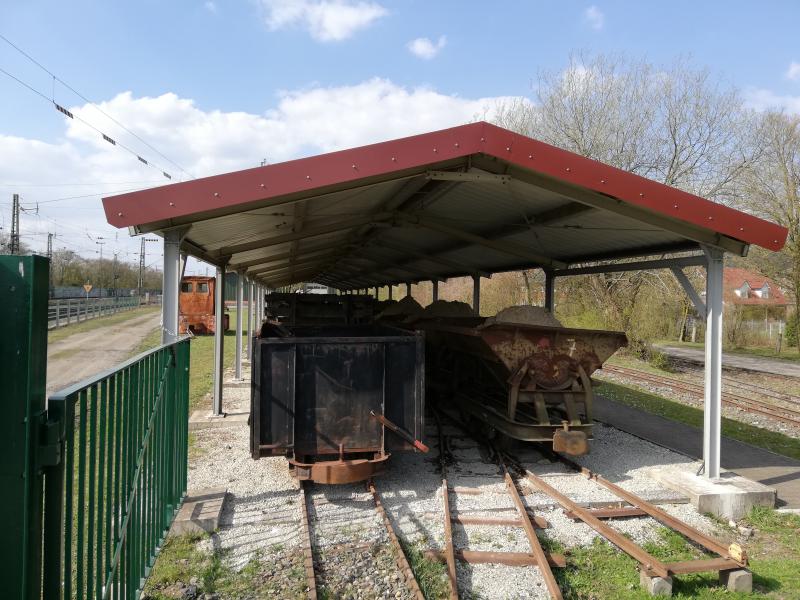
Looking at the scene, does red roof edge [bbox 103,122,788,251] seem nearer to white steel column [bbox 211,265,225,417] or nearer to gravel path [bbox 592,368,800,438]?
white steel column [bbox 211,265,225,417]

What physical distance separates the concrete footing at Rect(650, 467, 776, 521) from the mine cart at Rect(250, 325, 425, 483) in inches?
132

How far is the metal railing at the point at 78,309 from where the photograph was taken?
28663mm

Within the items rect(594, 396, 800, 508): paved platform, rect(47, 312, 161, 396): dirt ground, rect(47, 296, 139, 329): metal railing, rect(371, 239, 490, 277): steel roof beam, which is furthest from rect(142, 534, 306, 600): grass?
rect(47, 296, 139, 329): metal railing

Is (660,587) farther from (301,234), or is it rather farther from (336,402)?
(301,234)

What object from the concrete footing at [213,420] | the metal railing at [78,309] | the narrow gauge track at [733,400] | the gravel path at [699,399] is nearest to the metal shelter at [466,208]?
the concrete footing at [213,420]

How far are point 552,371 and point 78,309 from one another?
30.6 meters

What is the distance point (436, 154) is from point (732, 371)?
1932 cm

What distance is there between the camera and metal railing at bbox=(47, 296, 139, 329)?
28.7 m

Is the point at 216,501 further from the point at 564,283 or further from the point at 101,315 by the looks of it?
the point at 101,315

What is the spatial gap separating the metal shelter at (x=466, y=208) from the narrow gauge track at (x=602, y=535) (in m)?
1.60

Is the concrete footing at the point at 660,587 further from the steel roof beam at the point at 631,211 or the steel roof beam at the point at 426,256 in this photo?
the steel roof beam at the point at 426,256

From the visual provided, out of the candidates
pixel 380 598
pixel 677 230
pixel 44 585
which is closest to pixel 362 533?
pixel 380 598

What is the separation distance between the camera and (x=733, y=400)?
14141 mm

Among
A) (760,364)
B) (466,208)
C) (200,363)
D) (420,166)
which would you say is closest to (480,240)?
(466,208)
